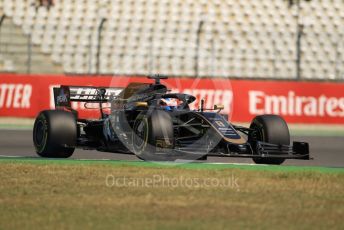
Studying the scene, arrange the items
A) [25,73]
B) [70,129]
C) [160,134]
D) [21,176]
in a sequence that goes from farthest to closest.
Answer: [25,73] → [70,129] → [160,134] → [21,176]

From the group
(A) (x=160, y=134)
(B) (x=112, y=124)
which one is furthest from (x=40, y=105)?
(A) (x=160, y=134)

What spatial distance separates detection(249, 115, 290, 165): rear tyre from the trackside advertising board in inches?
427

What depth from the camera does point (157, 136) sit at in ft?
41.2

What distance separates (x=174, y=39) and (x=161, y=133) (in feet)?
49.1

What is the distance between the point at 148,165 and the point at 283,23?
1734cm

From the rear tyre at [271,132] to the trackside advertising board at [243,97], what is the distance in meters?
10.9

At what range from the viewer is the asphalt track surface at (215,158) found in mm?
14711

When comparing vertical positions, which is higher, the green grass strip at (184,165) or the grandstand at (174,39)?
the grandstand at (174,39)

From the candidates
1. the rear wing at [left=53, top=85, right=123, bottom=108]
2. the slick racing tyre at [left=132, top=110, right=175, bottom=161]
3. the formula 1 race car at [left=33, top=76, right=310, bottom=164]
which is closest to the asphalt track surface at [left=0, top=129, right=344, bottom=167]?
the formula 1 race car at [left=33, top=76, right=310, bottom=164]

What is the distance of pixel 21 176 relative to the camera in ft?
37.4

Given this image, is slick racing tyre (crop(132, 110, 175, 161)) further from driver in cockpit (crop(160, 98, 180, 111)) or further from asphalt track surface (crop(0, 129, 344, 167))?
asphalt track surface (crop(0, 129, 344, 167))

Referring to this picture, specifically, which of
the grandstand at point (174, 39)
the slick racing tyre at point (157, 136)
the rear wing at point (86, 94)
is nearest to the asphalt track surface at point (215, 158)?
the rear wing at point (86, 94)

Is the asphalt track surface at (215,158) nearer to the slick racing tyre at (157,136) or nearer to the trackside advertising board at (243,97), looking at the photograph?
the slick racing tyre at (157,136)

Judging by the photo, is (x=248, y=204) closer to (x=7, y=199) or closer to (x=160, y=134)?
(x=7, y=199)
